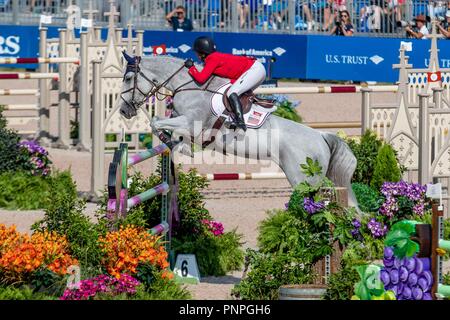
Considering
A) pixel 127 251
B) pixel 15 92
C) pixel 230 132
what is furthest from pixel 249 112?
pixel 15 92

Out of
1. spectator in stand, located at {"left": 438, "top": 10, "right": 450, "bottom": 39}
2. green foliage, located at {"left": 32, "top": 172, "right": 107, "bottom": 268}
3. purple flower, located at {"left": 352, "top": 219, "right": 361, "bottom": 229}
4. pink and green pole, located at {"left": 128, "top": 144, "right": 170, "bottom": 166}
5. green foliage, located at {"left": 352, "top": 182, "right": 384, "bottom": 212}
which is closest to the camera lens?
green foliage, located at {"left": 32, "top": 172, "right": 107, "bottom": 268}

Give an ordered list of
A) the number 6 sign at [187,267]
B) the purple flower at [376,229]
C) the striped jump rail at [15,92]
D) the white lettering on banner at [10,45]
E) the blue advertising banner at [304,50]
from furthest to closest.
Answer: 1. the white lettering on banner at [10,45]
2. the blue advertising banner at [304,50]
3. the striped jump rail at [15,92]
4. the purple flower at [376,229]
5. the number 6 sign at [187,267]

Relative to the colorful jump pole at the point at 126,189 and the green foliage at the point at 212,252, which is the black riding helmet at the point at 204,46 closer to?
the colorful jump pole at the point at 126,189

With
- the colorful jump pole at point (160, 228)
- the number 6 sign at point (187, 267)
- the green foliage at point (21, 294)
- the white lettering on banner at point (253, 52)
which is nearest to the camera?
the green foliage at point (21, 294)

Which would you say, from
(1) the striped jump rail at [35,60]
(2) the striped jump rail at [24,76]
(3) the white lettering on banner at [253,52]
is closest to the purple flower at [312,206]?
(2) the striped jump rail at [24,76]

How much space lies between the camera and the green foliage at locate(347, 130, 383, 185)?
13383mm

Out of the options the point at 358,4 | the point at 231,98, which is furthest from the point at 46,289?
the point at 358,4

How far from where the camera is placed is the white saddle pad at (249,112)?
1263 cm

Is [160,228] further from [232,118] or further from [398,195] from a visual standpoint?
[398,195]

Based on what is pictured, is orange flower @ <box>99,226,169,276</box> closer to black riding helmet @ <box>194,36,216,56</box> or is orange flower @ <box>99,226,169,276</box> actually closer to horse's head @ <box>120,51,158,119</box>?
black riding helmet @ <box>194,36,216,56</box>

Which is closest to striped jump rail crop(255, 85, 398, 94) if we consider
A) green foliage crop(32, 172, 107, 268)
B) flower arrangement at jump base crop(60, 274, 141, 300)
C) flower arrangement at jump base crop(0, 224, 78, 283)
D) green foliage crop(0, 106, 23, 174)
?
green foliage crop(0, 106, 23, 174)

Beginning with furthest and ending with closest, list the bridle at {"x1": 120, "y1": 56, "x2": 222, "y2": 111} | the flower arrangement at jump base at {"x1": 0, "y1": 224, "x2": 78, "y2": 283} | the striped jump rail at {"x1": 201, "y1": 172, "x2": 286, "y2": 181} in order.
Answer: the striped jump rail at {"x1": 201, "y1": 172, "x2": 286, "y2": 181}, the bridle at {"x1": 120, "y1": 56, "x2": 222, "y2": 111}, the flower arrangement at jump base at {"x1": 0, "y1": 224, "x2": 78, "y2": 283}

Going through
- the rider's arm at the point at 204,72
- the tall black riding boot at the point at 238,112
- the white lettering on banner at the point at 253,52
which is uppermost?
the white lettering on banner at the point at 253,52

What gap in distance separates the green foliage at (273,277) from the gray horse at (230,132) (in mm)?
2946
